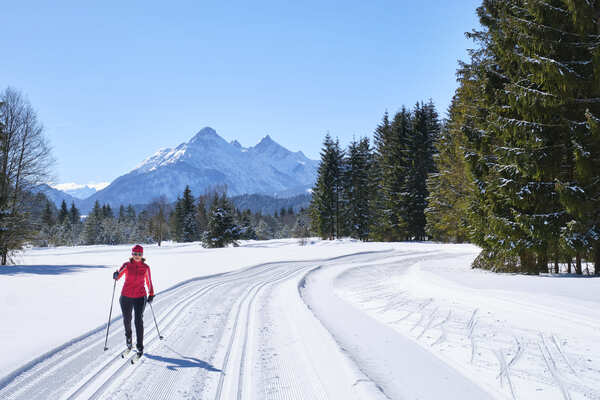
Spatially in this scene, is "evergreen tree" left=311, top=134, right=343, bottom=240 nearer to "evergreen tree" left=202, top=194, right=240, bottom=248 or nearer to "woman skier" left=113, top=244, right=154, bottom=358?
"evergreen tree" left=202, top=194, right=240, bottom=248

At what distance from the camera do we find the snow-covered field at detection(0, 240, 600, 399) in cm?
462

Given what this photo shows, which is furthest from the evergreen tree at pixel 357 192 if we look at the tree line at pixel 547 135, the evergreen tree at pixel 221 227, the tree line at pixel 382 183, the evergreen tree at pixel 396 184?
the tree line at pixel 547 135

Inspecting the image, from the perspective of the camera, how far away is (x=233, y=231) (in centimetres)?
4591

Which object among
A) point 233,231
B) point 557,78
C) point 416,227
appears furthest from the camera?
point 233,231

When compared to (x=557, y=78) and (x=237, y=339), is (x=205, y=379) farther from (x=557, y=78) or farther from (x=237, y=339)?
(x=557, y=78)

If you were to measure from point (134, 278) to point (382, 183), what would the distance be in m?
43.6

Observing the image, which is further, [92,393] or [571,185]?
[571,185]

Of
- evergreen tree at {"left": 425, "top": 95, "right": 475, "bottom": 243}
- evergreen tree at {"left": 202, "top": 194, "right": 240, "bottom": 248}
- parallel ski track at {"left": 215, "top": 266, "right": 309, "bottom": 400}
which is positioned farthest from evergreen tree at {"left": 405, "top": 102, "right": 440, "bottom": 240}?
parallel ski track at {"left": 215, "top": 266, "right": 309, "bottom": 400}

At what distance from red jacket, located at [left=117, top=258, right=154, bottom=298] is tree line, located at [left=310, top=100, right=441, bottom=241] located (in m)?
38.9

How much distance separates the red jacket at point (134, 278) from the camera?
253 inches

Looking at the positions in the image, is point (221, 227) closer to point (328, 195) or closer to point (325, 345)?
point (328, 195)

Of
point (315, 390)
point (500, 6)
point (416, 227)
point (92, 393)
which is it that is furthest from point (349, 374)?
point (416, 227)

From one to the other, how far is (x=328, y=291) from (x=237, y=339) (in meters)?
7.33

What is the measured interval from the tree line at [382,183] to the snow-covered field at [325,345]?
3231cm
